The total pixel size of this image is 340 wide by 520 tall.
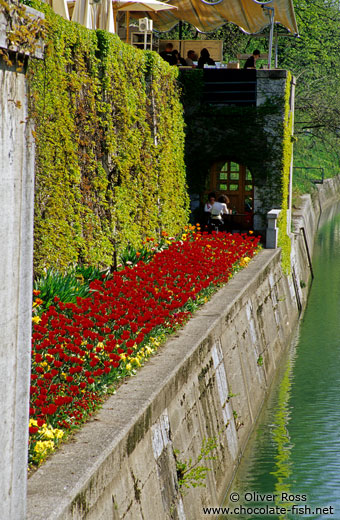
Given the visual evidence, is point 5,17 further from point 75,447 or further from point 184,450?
point 184,450

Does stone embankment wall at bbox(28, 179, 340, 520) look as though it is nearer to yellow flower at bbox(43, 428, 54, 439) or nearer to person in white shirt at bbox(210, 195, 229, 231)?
yellow flower at bbox(43, 428, 54, 439)

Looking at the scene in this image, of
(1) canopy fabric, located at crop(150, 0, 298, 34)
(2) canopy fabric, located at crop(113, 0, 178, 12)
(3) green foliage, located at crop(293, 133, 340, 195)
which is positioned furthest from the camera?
(3) green foliage, located at crop(293, 133, 340, 195)

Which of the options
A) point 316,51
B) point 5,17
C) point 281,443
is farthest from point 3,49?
point 316,51

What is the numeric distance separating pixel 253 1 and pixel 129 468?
1925cm

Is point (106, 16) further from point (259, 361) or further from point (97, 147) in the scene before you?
point (259, 361)

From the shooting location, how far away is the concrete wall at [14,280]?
468cm

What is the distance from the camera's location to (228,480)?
10.4 meters

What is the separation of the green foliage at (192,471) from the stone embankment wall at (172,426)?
0.31ft

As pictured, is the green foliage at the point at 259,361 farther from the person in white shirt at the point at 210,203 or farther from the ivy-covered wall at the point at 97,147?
the person in white shirt at the point at 210,203

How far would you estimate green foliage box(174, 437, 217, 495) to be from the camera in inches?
317

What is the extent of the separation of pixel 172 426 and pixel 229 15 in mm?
19257

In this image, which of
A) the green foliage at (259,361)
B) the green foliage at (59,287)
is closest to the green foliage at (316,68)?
the green foliage at (259,361)

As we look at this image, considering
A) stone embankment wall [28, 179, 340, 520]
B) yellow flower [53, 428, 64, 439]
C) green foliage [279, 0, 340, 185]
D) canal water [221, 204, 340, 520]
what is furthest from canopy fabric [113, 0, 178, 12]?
yellow flower [53, 428, 64, 439]

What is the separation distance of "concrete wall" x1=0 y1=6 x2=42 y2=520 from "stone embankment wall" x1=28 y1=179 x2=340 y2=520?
1.46 ft
